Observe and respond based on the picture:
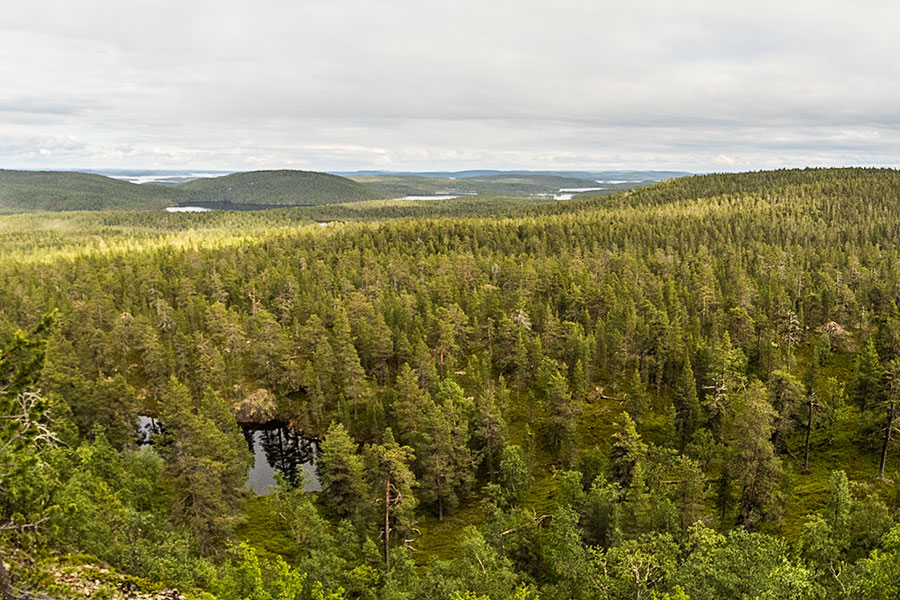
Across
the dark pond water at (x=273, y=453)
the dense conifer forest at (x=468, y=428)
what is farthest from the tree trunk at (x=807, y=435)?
the dark pond water at (x=273, y=453)

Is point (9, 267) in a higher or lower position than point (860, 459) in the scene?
higher

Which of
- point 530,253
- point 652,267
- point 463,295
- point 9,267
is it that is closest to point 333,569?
point 463,295

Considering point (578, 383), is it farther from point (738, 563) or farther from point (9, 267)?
point (9, 267)

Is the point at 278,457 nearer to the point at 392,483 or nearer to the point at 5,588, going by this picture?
the point at 392,483

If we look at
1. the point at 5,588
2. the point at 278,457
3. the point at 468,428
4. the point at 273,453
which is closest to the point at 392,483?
the point at 468,428

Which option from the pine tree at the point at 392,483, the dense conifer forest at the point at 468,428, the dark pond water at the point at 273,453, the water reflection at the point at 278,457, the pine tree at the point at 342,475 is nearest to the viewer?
the dense conifer forest at the point at 468,428

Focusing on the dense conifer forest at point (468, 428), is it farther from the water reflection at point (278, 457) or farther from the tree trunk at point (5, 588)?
the water reflection at point (278, 457)
